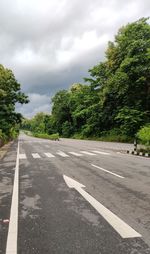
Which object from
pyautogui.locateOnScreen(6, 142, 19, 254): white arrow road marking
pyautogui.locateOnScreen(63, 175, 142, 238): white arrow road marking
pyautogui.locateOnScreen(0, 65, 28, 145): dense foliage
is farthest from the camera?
pyautogui.locateOnScreen(0, 65, 28, 145): dense foliage

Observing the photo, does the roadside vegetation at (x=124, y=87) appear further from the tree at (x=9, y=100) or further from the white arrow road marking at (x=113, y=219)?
the white arrow road marking at (x=113, y=219)

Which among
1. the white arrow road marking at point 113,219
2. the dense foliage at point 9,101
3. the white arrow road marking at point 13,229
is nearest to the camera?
the white arrow road marking at point 13,229

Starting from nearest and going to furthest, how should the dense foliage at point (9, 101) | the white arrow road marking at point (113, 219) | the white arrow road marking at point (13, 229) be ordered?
the white arrow road marking at point (13, 229) → the white arrow road marking at point (113, 219) → the dense foliage at point (9, 101)

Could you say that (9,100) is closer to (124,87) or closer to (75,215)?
(124,87)

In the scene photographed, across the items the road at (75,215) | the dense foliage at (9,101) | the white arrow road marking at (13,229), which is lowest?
the white arrow road marking at (13,229)

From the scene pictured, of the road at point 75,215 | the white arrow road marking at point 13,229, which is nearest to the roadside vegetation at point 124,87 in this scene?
the road at point 75,215

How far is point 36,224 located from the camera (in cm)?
467

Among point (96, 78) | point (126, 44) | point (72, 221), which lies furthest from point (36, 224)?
point (96, 78)

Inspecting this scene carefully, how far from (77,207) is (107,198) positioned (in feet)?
3.40

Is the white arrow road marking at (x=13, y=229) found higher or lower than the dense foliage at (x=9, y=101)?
lower

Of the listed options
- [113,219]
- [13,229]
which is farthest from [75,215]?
[13,229]

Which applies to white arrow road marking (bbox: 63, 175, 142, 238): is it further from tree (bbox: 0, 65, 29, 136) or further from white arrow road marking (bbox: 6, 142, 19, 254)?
tree (bbox: 0, 65, 29, 136)

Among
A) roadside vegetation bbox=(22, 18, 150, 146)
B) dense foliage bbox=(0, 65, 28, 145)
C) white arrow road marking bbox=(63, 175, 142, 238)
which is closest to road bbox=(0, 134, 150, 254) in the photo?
white arrow road marking bbox=(63, 175, 142, 238)

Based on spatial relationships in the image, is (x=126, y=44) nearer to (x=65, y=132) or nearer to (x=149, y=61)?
(x=149, y=61)
